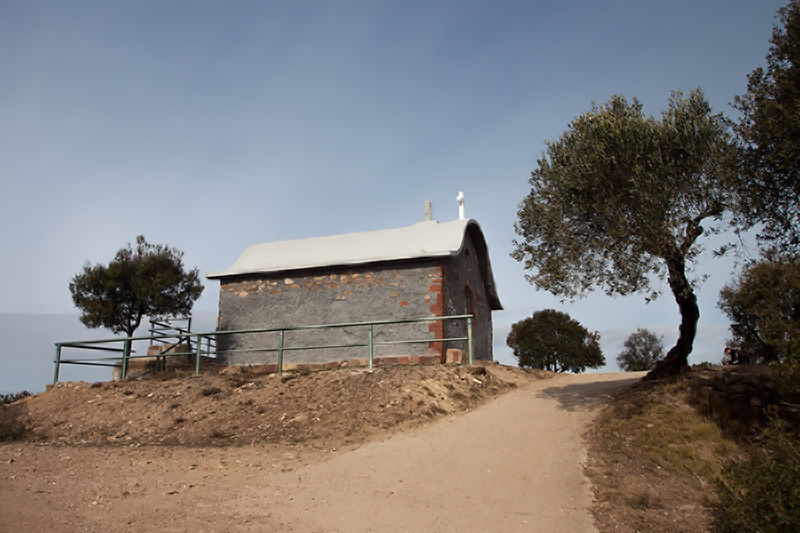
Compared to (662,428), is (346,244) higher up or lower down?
higher up

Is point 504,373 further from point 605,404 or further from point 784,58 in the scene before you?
point 784,58

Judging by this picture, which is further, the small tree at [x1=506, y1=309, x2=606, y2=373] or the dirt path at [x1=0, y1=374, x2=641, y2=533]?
the small tree at [x1=506, y1=309, x2=606, y2=373]

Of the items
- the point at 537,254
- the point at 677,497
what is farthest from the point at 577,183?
the point at 677,497

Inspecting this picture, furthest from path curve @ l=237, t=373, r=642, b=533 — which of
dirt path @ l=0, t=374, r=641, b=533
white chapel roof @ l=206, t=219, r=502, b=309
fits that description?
white chapel roof @ l=206, t=219, r=502, b=309

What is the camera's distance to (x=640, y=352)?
33.8 m

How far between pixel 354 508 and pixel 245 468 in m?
2.47

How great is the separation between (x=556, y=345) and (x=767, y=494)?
28132 mm

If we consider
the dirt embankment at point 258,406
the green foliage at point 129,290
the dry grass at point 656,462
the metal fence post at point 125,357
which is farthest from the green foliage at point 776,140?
the green foliage at point 129,290

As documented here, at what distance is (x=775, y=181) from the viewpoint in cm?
968

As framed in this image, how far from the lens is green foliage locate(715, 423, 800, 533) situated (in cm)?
512

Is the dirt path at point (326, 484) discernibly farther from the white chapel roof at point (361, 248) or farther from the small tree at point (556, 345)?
the small tree at point (556, 345)

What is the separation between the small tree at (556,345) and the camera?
32500 mm

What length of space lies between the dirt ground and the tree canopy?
273cm

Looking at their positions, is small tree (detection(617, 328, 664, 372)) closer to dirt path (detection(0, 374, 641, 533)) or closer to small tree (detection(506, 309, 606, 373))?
small tree (detection(506, 309, 606, 373))
